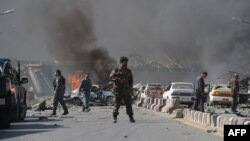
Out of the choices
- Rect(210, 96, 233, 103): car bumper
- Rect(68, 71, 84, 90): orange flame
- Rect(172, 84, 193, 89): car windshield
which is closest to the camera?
Rect(172, 84, 193, 89): car windshield

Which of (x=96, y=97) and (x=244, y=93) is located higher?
(x=244, y=93)

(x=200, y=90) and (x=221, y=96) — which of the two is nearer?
(x=200, y=90)

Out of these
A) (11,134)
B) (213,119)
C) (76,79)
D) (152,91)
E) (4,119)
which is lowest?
(11,134)

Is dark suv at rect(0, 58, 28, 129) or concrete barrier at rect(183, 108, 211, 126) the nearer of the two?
dark suv at rect(0, 58, 28, 129)

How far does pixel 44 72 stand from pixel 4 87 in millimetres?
133100

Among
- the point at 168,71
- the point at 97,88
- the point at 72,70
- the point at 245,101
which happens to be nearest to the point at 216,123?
the point at 245,101

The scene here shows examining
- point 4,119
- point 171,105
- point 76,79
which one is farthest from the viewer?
point 76,79

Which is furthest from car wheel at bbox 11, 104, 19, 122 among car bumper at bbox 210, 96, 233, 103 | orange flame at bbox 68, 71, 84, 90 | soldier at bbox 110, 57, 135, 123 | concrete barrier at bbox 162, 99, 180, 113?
orange flame at bbox 68, 71, 84, 90

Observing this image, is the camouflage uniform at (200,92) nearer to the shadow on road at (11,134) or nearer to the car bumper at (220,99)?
the shadow on road at (11,134)

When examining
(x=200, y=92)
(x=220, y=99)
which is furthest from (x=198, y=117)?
(x=220, y=99)

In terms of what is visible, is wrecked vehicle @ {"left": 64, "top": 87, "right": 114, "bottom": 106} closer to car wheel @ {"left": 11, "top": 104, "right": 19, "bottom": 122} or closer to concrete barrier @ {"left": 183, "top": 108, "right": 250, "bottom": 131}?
concrete barrier @ {"left": 183, "top": 108, "right": 250, "bottom": 131}

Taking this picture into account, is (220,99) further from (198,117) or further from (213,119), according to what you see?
(213,119)

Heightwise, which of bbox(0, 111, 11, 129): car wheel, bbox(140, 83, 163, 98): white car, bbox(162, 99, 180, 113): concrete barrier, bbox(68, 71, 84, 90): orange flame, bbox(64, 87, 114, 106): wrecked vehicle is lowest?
bbox(0, 111, 11, 129): car wheel

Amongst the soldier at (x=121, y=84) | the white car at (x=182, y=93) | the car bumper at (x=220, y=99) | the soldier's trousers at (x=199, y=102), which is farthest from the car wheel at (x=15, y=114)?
the car bumper at (x=220, y=99)
